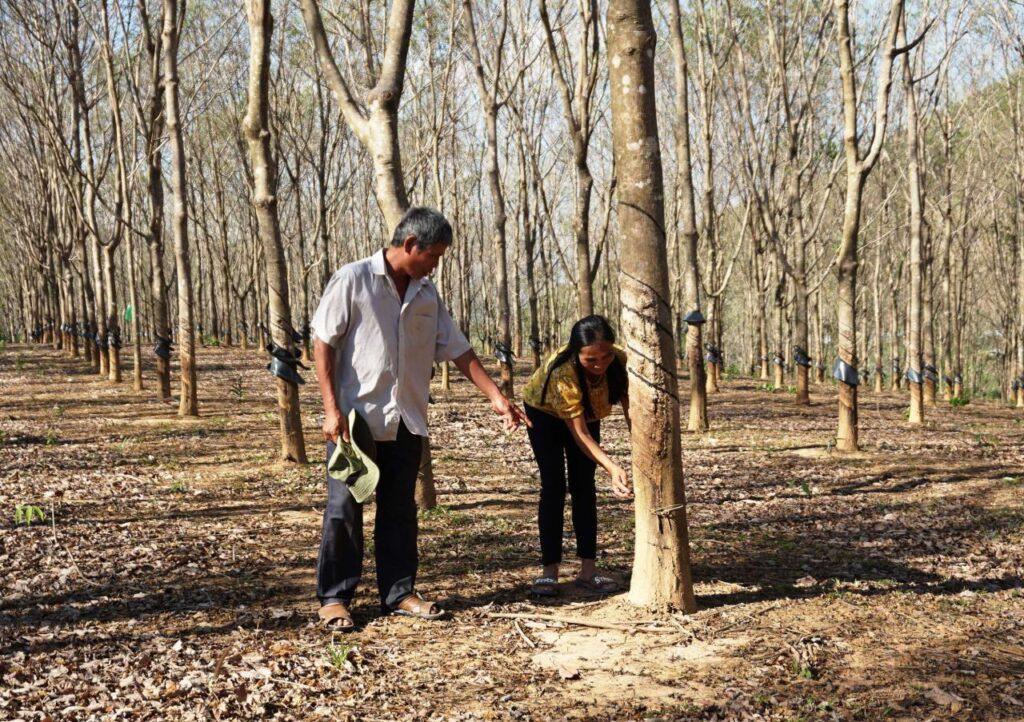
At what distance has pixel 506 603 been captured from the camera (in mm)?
4324

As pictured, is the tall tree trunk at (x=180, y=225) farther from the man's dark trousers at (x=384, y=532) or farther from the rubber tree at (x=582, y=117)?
the man's dark trousers at (x=384, y=532)

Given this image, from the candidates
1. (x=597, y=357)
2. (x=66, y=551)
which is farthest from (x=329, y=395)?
(x=66, y=551)

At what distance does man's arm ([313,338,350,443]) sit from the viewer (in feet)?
12.4

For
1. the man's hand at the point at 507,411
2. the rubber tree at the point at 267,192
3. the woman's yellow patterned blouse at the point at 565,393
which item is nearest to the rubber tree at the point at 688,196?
the rubber tree at the point at 267,192

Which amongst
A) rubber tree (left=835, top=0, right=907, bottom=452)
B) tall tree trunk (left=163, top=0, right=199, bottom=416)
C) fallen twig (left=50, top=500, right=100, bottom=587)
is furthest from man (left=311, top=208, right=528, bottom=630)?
tall tree trunk (left=163, top=0, right=199, bottom=416)

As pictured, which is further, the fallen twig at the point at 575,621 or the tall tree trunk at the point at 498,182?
the tall tree trunk at the point at 498,182

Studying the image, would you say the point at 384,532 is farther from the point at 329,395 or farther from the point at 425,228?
the point at 425,228

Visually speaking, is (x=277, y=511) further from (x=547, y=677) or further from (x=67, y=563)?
(x=547, y=677)

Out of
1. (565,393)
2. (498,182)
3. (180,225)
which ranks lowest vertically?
(565,393)

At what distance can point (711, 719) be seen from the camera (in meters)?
3.04

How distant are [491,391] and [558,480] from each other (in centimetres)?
75

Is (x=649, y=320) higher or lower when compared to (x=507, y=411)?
higher

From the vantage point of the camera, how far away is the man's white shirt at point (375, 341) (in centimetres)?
383

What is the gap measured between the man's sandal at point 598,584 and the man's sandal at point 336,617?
1.24 meters
